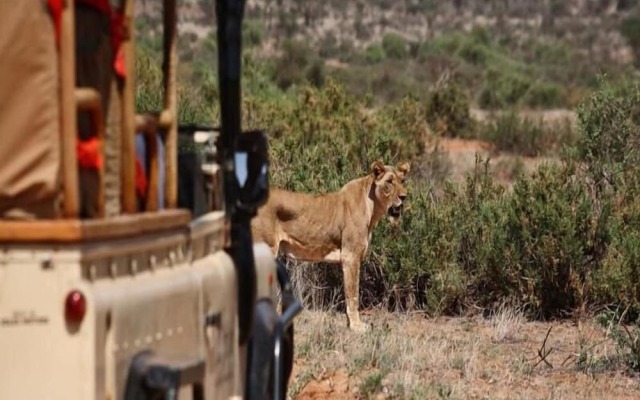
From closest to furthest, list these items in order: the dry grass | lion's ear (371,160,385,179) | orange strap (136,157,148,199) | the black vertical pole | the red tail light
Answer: the red tail light → orange strap (136,157,148,199) → the black vertical pole → the dry grass → lion's ear (371,160,385,179)

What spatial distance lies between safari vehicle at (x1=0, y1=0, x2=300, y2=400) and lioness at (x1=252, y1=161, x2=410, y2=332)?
700 centimetres

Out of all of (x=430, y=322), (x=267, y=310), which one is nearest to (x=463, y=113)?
(x=430, y=322)

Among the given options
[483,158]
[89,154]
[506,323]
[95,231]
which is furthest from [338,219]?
[483,158]

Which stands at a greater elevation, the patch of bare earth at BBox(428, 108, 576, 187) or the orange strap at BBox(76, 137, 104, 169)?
the orange strap at BBox(76, 137, 104, 169)

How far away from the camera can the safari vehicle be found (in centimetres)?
389

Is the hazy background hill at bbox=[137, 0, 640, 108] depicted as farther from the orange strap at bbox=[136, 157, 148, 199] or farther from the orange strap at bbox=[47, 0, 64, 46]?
the orange strap at bbox=[47, 0, 64, 46]

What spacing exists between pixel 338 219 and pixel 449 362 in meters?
2.58

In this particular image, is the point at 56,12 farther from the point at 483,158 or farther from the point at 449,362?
the point at 483,158

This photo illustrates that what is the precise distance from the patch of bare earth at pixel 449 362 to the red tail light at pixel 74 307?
16.4 ft

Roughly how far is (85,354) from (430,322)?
8.91 metres

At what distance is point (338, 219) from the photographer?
1238 centimetres

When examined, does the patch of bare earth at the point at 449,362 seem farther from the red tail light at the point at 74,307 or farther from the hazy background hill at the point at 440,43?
the hazy background hill at the point at 440,43

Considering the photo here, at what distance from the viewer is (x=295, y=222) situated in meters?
12.2

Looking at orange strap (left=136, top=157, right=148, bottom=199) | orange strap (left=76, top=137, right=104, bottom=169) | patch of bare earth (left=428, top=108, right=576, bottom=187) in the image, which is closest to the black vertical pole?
orange strap (left=136, top=157, right=148, bottom=199)
